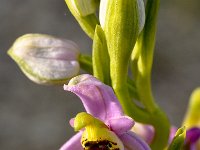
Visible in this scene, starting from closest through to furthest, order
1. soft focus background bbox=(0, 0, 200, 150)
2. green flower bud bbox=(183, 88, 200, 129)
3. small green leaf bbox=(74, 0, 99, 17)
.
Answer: small green leaf bbox=(74, 0, 99, 17)
green flower bud bbox=(183, 88, 200, 129)
soft focus background bbox=(0, 0, 200, 150)

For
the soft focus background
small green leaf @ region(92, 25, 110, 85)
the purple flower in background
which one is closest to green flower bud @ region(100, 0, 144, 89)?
small green leaf @ region(92, 25, 110, 85)

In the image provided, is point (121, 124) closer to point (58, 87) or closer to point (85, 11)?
point (85, 11)

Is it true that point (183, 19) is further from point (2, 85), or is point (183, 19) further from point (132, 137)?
point (132, 137)

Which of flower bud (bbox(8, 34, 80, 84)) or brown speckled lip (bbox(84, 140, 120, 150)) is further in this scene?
flower bud (bbox(8, 34, 80, 84))

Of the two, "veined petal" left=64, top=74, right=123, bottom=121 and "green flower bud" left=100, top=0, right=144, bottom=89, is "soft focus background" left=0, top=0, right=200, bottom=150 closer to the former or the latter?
"green flower bud" left=100, top=0, right=144, bottom=89

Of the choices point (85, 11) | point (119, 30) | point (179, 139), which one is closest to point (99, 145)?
point (179, 139)

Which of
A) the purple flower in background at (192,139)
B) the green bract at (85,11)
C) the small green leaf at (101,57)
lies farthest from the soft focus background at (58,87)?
the small green leaf at (101,57)

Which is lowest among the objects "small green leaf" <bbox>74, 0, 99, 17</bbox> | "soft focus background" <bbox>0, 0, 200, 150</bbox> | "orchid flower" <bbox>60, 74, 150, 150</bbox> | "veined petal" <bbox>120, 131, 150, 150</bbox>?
"soft focus background" <bbox>0, 0, 200, 150</bbox>
